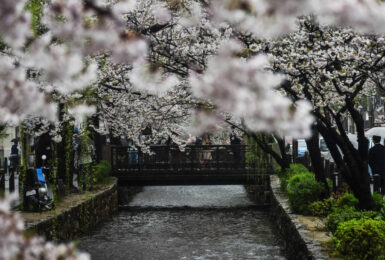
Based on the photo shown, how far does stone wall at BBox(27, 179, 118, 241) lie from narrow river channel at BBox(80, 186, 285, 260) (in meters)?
0.34

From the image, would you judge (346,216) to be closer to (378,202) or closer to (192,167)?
(378,202)

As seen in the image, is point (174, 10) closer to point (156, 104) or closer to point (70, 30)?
point (156, 104)

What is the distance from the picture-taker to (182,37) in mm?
13172

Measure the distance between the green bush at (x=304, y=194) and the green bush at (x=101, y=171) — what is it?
8938mm

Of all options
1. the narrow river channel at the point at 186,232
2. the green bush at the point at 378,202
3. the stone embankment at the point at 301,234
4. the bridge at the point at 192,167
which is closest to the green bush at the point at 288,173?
the narrow river channel at the point at 186,232

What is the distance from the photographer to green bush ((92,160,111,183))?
20.7 meters

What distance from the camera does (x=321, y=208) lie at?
1212 centimetres

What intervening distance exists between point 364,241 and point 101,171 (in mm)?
14839

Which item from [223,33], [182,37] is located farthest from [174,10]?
[223,33]

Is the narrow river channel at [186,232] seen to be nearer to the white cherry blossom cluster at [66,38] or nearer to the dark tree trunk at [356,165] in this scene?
the dark tree trunk at [356,165]

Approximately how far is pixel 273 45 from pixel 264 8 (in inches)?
312

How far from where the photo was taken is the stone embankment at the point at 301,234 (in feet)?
28.1

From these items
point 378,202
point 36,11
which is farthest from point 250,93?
point 36,11

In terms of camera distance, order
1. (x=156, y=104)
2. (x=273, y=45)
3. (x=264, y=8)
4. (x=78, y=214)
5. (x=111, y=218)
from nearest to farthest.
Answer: (x=264, y=8), (x=273, y=45), (x=78, y=214), (x=156, y=104), (x=111, y=218)
